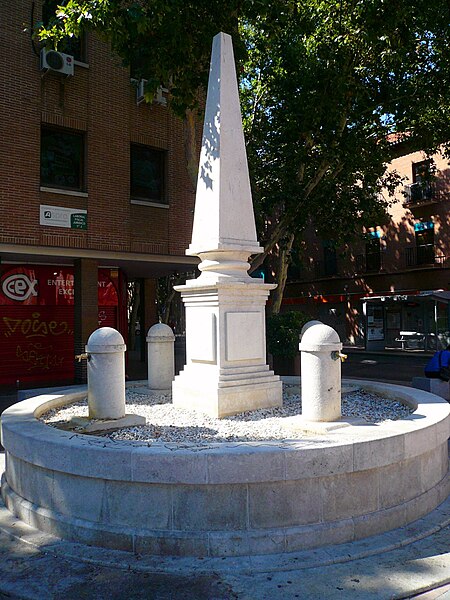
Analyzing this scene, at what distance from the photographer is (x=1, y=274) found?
574 inches

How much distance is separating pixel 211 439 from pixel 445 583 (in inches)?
87.6

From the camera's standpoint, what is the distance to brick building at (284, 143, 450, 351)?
25.7 meters

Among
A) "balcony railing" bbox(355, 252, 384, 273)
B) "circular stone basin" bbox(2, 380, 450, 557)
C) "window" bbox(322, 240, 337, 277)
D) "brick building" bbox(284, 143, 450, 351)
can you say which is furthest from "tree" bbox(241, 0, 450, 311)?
"window" bbox(322, 240, 337, 277)

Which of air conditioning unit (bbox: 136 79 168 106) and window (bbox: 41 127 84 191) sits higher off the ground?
air conditioning unit (bbox: 136 79 168 106)

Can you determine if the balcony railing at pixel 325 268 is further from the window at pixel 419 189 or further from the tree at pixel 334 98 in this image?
the tree at pixel 334 98

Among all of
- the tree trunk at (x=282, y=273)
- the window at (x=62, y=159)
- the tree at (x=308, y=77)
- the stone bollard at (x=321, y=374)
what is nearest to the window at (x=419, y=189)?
the tree at (x=308, y=77)

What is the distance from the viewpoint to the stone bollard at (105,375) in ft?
18.4

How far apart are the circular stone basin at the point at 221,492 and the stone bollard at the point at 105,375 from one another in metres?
1.10

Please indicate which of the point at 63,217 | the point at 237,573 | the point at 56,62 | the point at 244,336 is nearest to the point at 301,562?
the point at 237,573

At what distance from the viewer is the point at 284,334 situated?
13.4 meters

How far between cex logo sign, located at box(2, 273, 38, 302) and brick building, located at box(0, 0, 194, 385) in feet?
0.09

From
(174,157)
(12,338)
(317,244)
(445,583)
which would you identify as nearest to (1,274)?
(12,338)

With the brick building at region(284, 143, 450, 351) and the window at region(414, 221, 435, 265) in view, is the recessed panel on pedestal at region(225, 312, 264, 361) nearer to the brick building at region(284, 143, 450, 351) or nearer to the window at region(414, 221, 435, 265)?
the brick building at region(284, 143, 450, 351)

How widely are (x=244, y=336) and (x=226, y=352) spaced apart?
1.08ft
